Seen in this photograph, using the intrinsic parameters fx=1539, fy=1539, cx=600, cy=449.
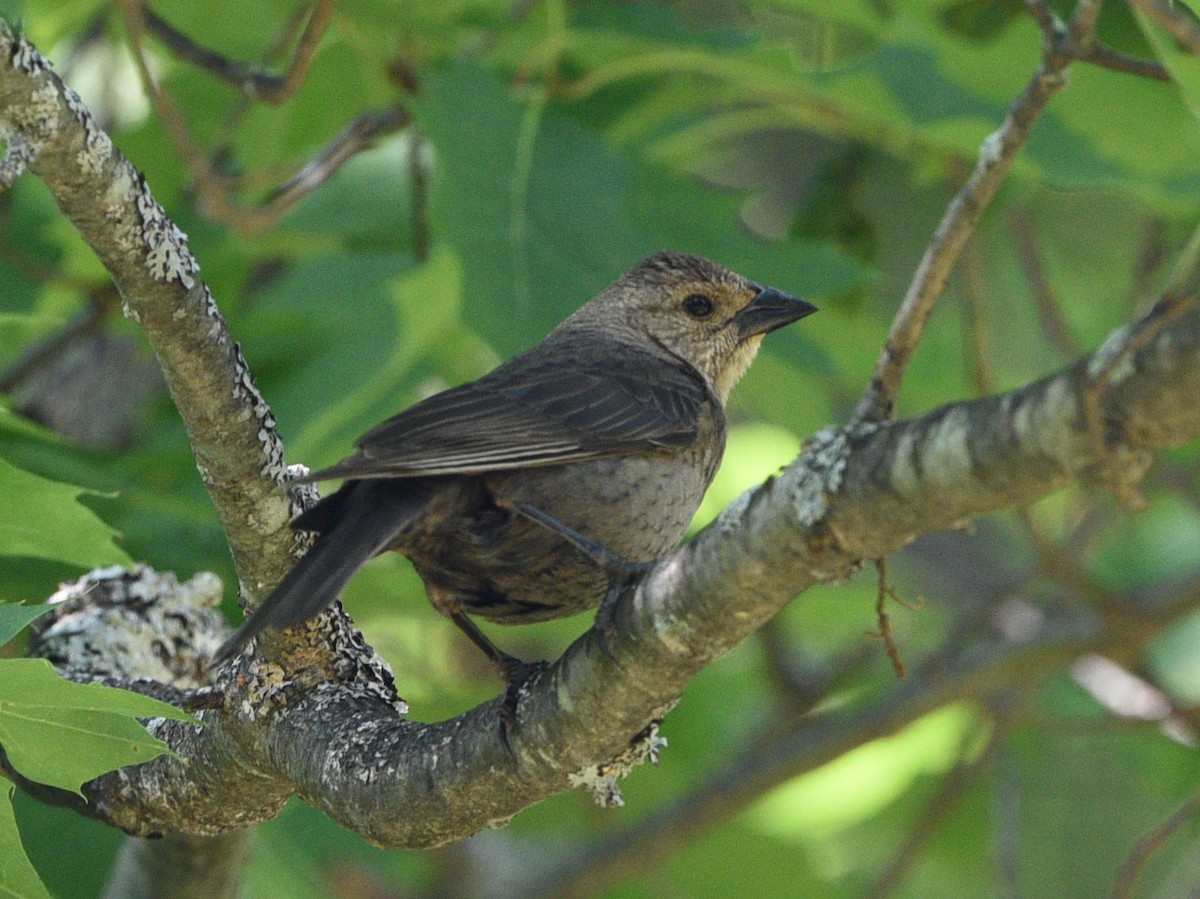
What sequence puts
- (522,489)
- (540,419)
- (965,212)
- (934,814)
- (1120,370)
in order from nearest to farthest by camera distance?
(1120,370)
(965,212)
(522,489)
(540,419)
(934,814)

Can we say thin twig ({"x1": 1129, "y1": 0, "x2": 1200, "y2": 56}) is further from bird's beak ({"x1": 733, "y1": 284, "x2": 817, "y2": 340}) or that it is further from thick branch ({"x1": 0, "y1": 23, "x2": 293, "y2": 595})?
bird's beak ({"x1": 733, "y1": 284, "x2": 817, "y2": 340})

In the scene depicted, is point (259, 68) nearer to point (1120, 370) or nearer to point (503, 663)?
point (503, 663)

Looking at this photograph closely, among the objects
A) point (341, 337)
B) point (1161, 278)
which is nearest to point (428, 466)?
point (341, 337)

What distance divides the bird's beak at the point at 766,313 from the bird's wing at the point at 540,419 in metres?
0.34

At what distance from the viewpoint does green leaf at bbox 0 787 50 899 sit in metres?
2.61

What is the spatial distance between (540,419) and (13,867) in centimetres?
152

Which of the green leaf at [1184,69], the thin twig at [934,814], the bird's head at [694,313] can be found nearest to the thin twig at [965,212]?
the green leaf at [1184,69]

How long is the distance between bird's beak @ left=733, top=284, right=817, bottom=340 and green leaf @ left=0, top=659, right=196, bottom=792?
255 cm

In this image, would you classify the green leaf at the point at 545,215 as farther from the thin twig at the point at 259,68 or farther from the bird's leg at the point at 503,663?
the bird's leg at the point at 503,663

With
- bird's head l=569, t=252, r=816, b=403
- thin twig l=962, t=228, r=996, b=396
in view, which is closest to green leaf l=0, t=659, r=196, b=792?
thin twig l=962, t=228, r=996, b=396

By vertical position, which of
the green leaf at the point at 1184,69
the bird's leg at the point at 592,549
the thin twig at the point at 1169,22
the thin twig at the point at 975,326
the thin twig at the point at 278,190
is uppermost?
the thin twig at the point at 278,190

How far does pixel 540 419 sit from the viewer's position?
3.60 m

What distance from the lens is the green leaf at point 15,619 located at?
236 centimetres

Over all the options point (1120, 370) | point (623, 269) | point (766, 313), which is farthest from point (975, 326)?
point (1120, 370)
